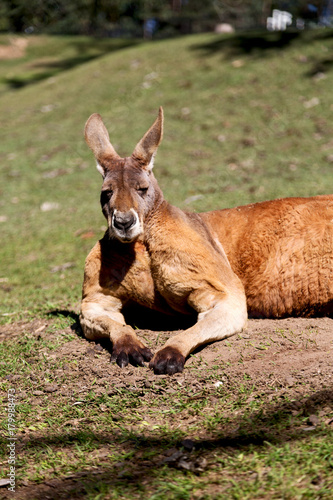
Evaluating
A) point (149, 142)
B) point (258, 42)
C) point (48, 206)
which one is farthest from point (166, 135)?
point (149, 142)

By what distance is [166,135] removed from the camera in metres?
11.6

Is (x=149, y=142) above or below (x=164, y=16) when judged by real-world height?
above

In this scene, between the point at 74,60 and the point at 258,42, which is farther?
the point at 74,60

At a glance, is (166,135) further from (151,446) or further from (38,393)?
(151,446)

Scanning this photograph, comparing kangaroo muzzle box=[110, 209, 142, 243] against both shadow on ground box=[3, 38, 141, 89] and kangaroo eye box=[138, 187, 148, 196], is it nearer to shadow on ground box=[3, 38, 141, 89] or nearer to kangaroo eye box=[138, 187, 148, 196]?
kangaroo eye box=[138, 187, 148, 196]

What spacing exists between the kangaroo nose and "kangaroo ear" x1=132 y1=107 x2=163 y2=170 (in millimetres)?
622

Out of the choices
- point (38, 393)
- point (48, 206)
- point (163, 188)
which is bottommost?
point (48, 206)

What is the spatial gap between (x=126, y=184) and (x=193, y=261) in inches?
25.6

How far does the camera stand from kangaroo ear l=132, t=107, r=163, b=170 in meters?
3.92

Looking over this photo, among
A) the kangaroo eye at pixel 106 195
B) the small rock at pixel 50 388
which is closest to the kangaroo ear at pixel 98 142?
the kangaroo eye at pixel 106 195

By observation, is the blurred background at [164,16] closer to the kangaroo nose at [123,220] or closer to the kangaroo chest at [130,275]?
the kangaroo chest at [130,275]

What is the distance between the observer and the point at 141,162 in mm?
3959

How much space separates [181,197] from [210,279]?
195 inches

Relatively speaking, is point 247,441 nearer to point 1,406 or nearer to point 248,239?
point 1,406
